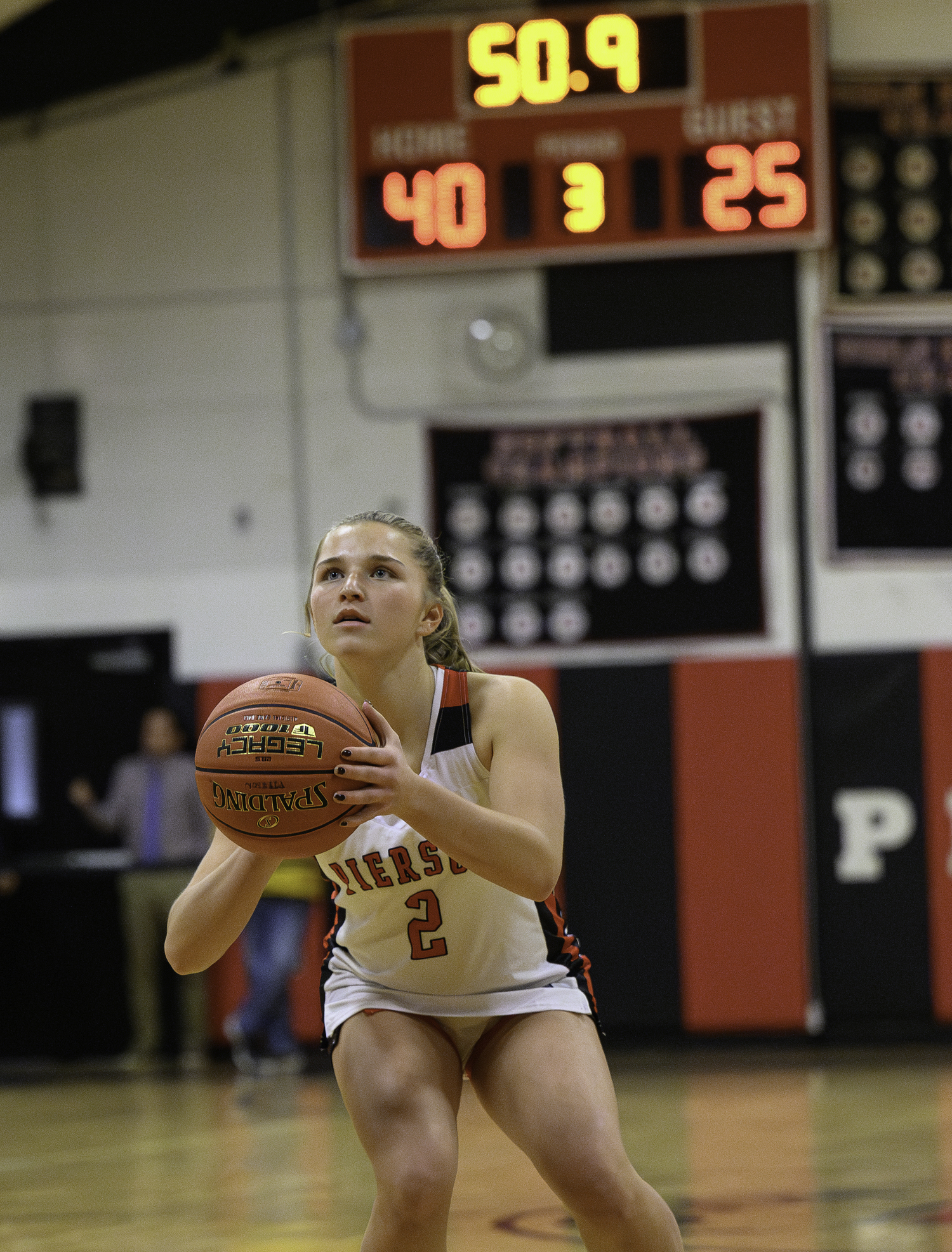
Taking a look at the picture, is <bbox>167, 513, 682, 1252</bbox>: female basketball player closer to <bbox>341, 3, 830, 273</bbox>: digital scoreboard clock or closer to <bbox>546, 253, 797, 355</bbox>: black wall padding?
<bbox>341, 3, 830, 273</bbox>: digital scoreboard clock

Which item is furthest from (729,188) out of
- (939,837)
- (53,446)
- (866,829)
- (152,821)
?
(152,821)

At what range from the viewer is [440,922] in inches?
120

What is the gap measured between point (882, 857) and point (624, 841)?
55.0 inches

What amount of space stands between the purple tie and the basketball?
6.32m

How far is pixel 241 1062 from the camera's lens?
28.1 feet

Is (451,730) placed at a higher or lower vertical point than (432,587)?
lower

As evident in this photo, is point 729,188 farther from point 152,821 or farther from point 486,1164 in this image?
point 486,1164

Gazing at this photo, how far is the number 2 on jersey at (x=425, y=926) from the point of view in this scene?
9.95 ft

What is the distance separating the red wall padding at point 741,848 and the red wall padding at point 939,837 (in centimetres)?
69

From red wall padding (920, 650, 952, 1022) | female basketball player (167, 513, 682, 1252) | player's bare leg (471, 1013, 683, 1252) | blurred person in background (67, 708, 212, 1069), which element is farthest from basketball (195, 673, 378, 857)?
red wall padding (920, 650, 952, 1022)

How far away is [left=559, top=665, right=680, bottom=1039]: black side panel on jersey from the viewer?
8953 mm

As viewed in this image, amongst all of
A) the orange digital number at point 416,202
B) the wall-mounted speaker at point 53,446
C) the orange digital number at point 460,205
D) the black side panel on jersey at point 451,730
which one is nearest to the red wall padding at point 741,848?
the orange digital number at point 460,205

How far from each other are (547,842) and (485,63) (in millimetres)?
6642

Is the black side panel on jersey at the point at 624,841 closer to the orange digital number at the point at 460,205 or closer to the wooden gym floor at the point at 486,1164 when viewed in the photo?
the wooden gym floor at the point at 486,1164
